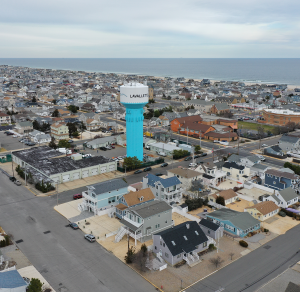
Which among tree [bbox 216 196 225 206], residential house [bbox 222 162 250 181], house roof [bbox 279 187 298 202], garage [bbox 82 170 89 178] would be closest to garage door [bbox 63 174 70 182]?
garage [bbox 82 170 89 178]

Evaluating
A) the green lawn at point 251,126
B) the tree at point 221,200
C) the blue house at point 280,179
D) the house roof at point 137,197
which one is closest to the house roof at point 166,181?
the house roof at point 137,197

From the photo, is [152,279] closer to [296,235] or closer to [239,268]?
[239,268]

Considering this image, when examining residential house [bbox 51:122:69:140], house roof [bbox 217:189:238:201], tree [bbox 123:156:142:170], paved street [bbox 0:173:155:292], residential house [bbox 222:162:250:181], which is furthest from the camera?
residential house [bbox 51:122:69:140]

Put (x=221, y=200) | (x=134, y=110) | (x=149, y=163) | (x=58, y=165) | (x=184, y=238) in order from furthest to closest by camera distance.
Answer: (x=149, y=163) < (x=134, y=110) < (x=58, y=165) < (x=221, y=200) < (x=184, y=238)

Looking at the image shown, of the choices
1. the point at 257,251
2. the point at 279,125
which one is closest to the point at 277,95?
the point at 279,125

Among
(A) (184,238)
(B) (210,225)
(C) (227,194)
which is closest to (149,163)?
(C) (227,194)

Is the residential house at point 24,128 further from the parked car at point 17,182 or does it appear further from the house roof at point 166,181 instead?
the house roof at point 166,181

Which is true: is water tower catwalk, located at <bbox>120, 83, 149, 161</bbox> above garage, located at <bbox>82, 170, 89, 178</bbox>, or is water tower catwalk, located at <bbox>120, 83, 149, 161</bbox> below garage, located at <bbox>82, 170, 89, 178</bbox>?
above

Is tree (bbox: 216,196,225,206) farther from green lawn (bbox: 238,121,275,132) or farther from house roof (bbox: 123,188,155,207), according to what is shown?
green lawn (bbox: 238,121,275,132)

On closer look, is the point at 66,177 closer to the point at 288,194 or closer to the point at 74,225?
the point at 74,225
